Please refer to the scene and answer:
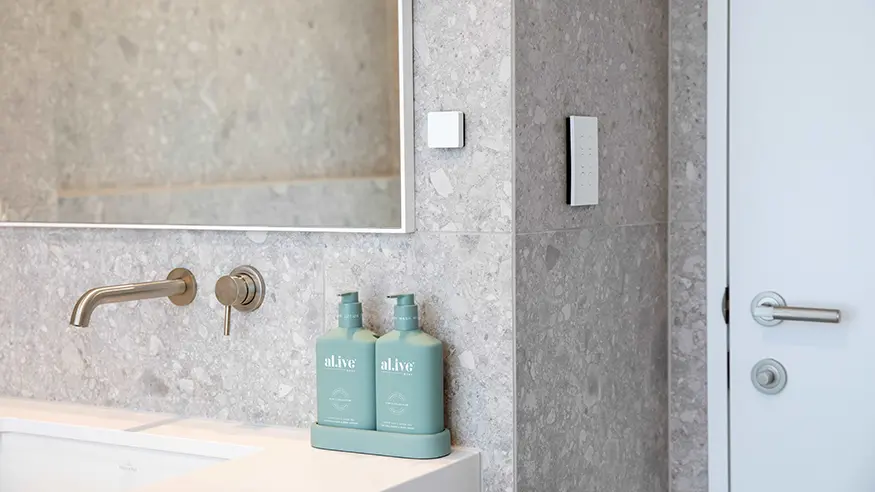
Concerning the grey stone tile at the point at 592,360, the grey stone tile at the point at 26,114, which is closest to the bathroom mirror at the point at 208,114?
the grey stone tile at the point at 26,114

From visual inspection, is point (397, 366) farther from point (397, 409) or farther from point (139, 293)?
point (139, 293)

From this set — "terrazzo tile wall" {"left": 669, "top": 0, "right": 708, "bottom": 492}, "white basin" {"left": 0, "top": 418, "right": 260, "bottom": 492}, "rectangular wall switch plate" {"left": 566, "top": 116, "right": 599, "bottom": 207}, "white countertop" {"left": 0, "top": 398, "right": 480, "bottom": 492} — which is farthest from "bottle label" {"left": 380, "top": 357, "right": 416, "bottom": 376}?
"terrazzo tile wall" {"left": 669, "top": 0, "right": 708, "bottom": 492}

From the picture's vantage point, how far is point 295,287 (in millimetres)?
1521

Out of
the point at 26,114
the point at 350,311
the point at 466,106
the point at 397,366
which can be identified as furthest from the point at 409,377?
the point at 26,114

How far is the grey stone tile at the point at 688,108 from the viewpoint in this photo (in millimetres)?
1788

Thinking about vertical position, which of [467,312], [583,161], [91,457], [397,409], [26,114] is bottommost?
[91,457]

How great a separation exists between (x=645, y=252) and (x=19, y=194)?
109cm

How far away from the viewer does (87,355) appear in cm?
172
